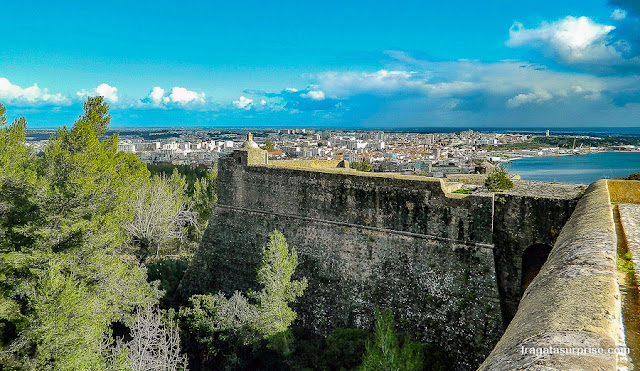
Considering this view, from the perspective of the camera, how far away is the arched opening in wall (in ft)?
35.2

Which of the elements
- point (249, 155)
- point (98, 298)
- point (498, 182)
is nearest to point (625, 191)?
point (498, 182)

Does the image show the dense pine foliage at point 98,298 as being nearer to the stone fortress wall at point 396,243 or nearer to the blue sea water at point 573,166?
the stone fortress wall at point 396,243

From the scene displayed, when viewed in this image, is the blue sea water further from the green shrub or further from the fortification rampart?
the fortification rampart

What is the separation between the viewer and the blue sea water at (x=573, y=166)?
1445 inches

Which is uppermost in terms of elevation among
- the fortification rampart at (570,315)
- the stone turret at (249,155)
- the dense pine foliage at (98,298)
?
the stone turret at (249,155)

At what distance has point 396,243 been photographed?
39.7 ft

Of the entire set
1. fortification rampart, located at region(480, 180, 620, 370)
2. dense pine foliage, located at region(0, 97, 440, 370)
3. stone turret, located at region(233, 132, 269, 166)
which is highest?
stone turret, located at region(233, 132, 269, 166)

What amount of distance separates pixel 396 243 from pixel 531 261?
3496 millimetres

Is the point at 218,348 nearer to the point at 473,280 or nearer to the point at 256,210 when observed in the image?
the point at 256,210

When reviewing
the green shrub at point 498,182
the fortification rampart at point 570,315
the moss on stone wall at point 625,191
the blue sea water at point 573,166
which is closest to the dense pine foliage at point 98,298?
the green shrub at point 498,182

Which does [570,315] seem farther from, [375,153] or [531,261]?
[375,153]

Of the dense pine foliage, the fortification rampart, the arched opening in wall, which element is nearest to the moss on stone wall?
the arched opening in wall

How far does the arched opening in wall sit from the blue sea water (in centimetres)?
2711

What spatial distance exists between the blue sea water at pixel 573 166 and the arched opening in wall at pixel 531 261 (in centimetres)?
2711
